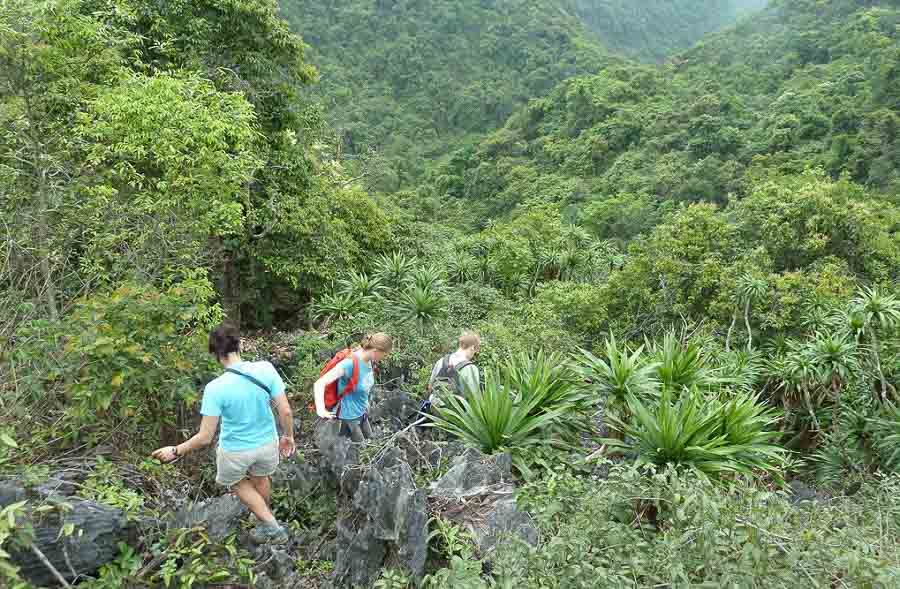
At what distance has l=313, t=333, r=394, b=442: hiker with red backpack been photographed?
4.29 meters

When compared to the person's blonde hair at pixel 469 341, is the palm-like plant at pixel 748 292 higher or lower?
lower

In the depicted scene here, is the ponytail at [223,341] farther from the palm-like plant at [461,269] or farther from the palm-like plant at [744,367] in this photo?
the palm-like plant at [461,269]

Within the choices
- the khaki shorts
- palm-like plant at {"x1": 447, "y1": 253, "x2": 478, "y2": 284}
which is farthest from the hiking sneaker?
palm-like plant at {"x1": 447, "y1": 253, "x2": 478, "y2": 284}

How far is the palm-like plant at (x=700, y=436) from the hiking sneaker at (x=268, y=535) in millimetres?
2182

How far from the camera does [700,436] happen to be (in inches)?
159

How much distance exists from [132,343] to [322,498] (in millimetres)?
1574

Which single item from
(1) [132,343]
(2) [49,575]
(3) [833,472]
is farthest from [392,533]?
(3) [833,472]

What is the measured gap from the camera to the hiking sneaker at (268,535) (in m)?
3.55

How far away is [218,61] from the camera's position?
969 cm

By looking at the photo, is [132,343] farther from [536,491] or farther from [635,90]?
[635,90]

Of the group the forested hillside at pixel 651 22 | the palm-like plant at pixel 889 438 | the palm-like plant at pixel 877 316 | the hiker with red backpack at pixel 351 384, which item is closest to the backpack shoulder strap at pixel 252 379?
the hiker with red backpack at pixel 351 384

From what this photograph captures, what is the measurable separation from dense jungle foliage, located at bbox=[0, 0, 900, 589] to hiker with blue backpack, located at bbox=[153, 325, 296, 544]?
0.30 metres

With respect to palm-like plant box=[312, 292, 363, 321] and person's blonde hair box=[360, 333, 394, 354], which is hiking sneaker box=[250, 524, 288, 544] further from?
palm-like plant box=[312, 292, 363, 321]

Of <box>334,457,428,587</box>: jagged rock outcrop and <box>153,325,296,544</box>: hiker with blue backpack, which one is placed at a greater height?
<box>153,325,296,544</box>: hiker with blue backpack
